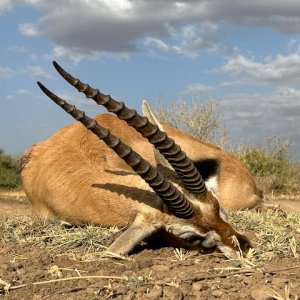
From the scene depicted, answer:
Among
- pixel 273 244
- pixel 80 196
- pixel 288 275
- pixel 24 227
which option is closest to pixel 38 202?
pixel 24 227

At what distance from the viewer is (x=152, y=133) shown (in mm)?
4648

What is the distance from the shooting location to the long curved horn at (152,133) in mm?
4617

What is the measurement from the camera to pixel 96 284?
425 cm

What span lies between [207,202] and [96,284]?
118cm

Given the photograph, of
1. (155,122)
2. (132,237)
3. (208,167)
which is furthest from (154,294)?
(208,167)

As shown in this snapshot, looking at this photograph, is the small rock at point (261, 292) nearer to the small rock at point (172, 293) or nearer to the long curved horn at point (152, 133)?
the small rock at point (172, 293)

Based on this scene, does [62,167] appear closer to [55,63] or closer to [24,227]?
[24,227]

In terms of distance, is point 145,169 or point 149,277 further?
point 145,169

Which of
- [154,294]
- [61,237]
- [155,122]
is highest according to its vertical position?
[155,122]

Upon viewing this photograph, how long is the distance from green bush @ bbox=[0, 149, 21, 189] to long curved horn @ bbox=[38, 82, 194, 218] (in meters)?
19.3

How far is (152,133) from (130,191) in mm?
958

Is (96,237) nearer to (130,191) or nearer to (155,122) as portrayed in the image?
(130,191)

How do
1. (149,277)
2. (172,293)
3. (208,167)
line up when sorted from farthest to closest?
(208,167) < (149,277) < (172,293)

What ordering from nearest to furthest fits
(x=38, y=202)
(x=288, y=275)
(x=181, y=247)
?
1. (x=288, y=275)
2. (x=181, y=247)
3. (x=38, y=202)
